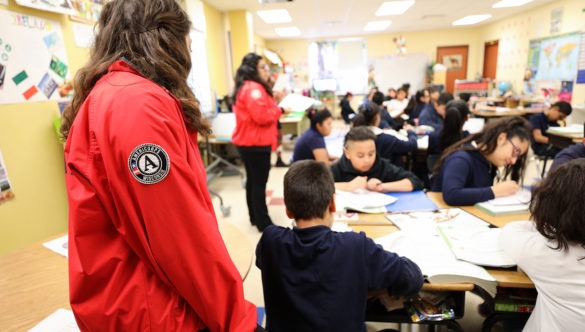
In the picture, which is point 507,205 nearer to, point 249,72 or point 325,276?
point 325,276

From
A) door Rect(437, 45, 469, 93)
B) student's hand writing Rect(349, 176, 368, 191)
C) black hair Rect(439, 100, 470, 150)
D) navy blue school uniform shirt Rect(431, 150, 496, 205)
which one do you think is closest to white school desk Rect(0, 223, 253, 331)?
student's hand writing Rect(349, 176, 368, 191)

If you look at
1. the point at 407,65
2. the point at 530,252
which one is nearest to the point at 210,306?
the point at 530,252

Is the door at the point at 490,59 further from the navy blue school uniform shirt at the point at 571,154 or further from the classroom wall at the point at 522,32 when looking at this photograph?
the navy blue school uniform shirt at the point at 571,154

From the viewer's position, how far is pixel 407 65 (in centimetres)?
1109

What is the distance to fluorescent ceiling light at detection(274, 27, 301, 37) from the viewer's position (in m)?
9.23

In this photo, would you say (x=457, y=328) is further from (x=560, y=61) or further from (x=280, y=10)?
(x=560, y=61)

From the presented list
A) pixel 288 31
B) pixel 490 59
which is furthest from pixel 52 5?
pixel 490 59

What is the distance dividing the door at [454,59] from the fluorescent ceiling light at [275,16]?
A: 5.93 m

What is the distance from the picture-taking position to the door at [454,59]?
1098cm

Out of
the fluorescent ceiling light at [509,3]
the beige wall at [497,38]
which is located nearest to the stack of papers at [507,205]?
the beige wall at [497,38]

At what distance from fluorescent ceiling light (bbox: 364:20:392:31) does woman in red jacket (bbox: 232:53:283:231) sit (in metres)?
7.13

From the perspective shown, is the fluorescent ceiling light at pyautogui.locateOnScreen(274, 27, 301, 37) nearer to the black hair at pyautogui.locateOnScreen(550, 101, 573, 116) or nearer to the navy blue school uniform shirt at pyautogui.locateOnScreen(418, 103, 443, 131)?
the navy blue school uniform shirt at pyautogui.locateOnScreen(418, 103, 443, 131)

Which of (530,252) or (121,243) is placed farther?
(530,252)

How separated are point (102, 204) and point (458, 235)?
132 cm
